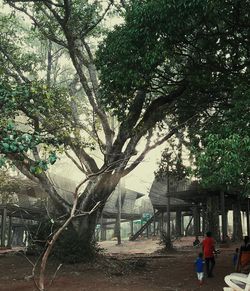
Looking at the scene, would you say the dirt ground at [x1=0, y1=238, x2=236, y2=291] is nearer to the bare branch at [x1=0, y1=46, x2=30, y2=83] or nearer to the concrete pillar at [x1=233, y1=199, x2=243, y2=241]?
the bare branch at [x1=0, y1=46, x2=30, y2=83]

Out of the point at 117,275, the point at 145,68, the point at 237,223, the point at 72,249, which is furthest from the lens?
the point at 237,223

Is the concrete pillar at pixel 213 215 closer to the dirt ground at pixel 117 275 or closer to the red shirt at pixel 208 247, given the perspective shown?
the dirt ground at pixel 117 275

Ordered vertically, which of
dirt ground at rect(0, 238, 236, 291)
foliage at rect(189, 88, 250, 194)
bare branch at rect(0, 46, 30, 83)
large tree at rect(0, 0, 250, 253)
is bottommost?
dirt ground at rect(0, 238, 236, 291)

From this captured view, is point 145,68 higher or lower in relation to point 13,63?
lower

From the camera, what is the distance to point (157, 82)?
14.2 metres

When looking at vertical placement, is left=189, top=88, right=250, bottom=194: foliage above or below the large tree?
below

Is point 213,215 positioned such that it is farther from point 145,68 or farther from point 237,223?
point 145,68

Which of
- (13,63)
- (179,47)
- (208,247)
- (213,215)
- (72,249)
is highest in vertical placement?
(13,63)

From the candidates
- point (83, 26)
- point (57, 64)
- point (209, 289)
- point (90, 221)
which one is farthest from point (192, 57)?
point (57, 64)

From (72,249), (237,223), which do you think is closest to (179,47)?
(72,249)

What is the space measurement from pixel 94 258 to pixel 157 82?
7.12m

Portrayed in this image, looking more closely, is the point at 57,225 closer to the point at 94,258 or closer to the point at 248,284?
the point at 94,258

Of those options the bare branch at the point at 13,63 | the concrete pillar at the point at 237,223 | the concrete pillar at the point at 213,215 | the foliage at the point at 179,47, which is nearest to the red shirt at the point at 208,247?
the foliage at the point at 179,47

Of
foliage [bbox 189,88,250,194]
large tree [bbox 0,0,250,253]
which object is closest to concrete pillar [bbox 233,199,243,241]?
large tree [bbox 0,0,250,253]
